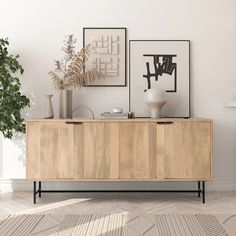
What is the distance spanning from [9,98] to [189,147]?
1.77 meters

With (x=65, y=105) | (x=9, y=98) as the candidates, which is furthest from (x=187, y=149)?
(x=9, y=98)

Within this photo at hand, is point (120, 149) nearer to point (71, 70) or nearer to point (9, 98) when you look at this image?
point (71, 70)

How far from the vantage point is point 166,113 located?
4.03 meters

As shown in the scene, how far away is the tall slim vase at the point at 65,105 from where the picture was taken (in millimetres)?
3761

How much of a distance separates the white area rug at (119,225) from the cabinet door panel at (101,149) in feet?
1.61

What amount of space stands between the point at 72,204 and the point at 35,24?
191cm

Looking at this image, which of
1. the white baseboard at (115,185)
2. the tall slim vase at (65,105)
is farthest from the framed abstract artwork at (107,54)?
the white baseboard at (115,185)

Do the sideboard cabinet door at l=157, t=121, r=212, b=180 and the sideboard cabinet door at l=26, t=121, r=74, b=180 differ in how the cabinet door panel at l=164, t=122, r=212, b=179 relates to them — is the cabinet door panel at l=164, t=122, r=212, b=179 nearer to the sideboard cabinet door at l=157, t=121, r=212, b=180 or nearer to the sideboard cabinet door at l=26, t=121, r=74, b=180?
the sideboard cabinet door at l=157, t=121, r=212, b=180

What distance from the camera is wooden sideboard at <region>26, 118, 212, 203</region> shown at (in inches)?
137

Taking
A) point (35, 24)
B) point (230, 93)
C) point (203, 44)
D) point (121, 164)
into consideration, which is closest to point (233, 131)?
point (230, 93)

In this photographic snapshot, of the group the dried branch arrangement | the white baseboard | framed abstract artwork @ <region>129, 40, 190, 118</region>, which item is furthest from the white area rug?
the dried branch arrangement

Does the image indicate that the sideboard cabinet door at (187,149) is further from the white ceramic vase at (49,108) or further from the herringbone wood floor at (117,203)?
the white ceramic vase at (49,108)

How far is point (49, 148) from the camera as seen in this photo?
11.5 feet

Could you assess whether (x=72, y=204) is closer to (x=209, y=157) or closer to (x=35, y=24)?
(x=209, y=157)
